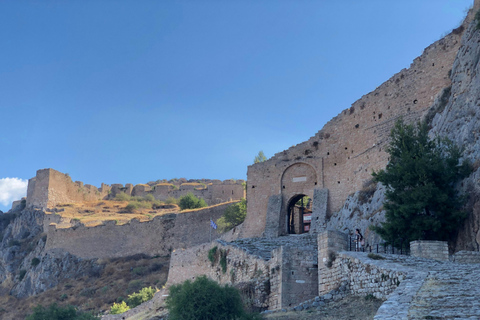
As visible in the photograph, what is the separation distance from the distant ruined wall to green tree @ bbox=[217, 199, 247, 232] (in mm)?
1818

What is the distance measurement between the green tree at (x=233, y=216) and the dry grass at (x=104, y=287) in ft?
17.3

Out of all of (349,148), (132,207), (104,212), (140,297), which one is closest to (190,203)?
(132,207)

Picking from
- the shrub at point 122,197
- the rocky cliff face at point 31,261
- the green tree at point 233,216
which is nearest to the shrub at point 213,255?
the green tree at point 233,216

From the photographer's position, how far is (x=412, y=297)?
25.0 ft

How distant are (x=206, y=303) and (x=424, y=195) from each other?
8.17 metres

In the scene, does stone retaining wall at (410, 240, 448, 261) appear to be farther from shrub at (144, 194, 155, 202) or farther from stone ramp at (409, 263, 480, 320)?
shrub at (144, 194, 155, 202)

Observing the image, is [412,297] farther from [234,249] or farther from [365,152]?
[365,152]

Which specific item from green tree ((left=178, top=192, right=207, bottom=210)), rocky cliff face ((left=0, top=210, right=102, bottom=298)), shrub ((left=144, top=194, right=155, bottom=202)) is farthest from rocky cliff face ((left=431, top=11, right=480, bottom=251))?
shrub ((left=144, top=194, right=155, bottom=202))

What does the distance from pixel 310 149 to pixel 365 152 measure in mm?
4422

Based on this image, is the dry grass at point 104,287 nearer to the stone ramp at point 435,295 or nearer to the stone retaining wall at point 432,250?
the stone retaining wall at point 432,250

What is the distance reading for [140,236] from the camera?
44.3 m

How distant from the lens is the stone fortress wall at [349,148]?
2572 centimetres

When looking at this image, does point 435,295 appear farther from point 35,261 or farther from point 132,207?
point 132,207

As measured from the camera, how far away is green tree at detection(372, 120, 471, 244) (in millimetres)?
16219
